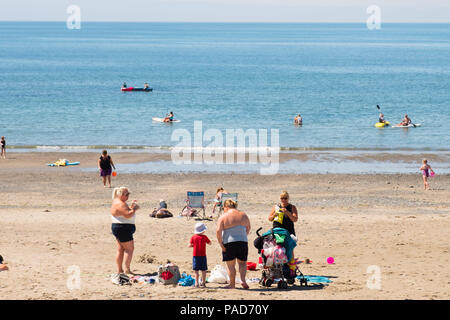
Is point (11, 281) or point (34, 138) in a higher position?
point (34, 138)

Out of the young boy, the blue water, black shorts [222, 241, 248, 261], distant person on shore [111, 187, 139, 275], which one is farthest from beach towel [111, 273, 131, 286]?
the blue water

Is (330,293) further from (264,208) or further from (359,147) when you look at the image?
(359,147)

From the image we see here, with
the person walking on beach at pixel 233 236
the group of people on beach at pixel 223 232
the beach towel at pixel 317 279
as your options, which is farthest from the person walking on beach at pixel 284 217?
the person walking on beach at pixel 233 236

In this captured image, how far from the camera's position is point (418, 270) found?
1195cm

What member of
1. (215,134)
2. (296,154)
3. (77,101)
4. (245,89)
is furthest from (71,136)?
(245,89)

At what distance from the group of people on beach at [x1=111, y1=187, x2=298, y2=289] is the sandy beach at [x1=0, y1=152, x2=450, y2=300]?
388 millimetres

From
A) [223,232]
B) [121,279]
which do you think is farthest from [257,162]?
[121,279]

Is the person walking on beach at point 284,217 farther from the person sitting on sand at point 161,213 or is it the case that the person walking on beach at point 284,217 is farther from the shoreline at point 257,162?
the shoreline at point 257,162

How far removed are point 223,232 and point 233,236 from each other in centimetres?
18

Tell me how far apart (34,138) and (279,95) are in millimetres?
33782

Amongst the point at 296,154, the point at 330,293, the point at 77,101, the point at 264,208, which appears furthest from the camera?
the point at 77,101

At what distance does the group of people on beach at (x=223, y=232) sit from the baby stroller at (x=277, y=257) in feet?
1.27

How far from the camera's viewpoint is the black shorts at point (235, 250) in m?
10.5

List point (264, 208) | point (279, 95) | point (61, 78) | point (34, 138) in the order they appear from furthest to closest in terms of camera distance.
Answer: point (61, 78), point (279, 95), point (34, 138), point (264, 208)
